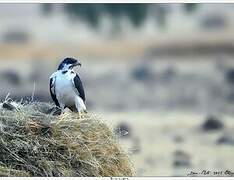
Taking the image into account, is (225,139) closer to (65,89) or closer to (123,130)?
(123,130)

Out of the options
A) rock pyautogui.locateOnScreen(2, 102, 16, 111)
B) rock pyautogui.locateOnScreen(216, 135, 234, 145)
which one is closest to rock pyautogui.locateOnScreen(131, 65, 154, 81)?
rock pyautogui.locateOnScreen(216, 135, 234, 145)

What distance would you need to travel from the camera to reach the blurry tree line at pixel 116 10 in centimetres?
825

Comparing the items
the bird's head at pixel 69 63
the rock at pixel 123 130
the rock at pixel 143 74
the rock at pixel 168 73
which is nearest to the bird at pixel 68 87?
the bird's head at pixel 69 63

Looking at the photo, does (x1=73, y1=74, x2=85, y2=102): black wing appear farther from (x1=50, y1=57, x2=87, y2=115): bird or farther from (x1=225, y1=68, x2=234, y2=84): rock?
(x1=225, y1=68, x2=234, y2=84): rock

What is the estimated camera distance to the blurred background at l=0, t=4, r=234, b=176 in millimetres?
8344

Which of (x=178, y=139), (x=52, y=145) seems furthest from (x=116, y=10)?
(x=52, y=145)

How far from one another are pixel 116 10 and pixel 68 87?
96cm

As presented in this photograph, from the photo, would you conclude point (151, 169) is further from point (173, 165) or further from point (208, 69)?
point (208, 69)

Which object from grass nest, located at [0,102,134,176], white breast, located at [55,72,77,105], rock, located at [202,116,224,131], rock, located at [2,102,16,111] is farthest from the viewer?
rock, located at [202,116,224,131]

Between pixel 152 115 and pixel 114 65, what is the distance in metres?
0.52

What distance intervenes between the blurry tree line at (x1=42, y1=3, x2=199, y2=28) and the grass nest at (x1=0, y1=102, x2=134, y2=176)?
1056 millimetres

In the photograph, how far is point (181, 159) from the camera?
8.36m

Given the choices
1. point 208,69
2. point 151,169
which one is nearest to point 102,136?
point 151,169

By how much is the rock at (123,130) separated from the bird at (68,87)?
1.01 ft
